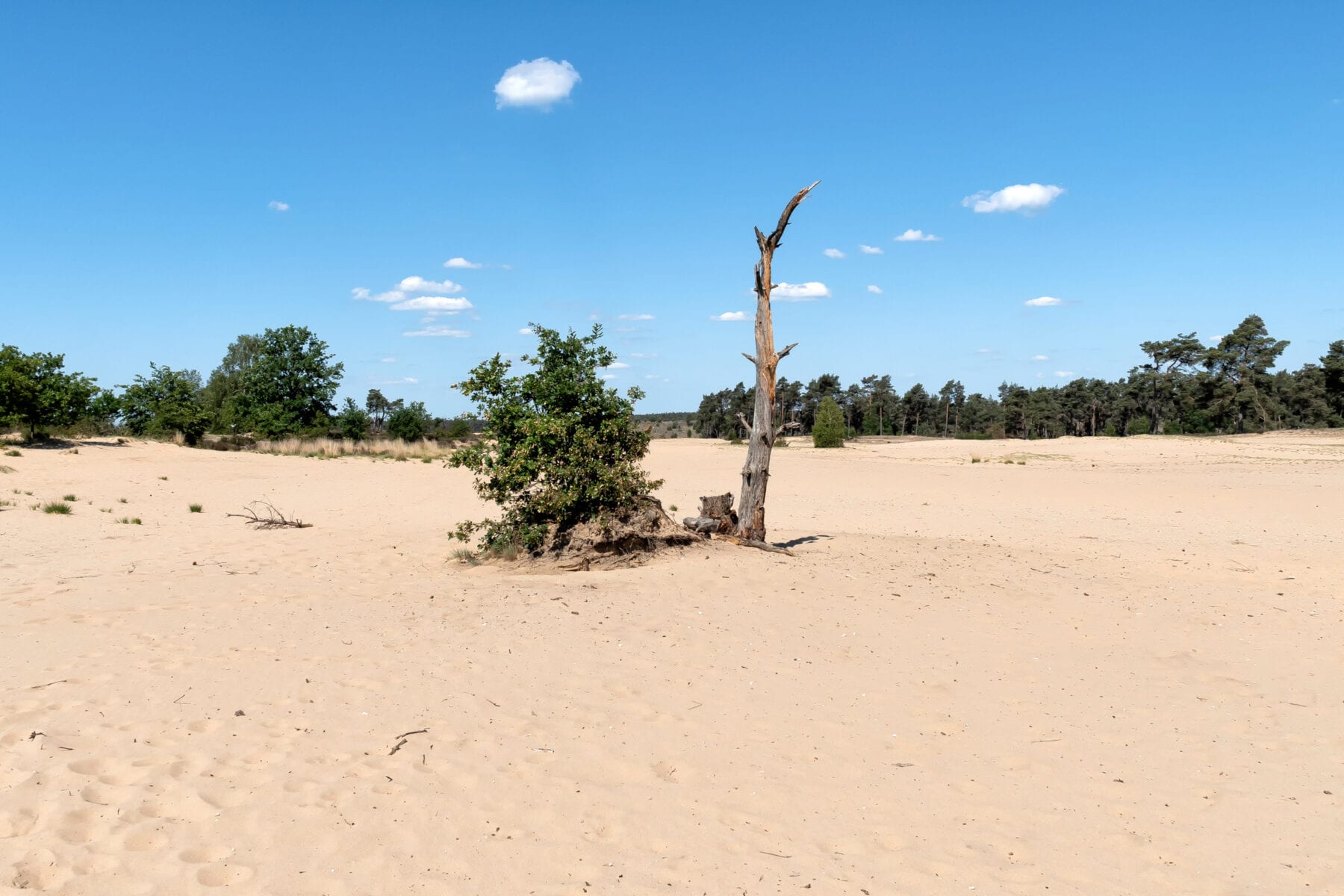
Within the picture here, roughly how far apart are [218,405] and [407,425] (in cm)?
1672

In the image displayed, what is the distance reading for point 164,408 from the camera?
3159 cm

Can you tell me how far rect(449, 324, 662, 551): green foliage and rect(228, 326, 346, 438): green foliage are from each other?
30.0 meters

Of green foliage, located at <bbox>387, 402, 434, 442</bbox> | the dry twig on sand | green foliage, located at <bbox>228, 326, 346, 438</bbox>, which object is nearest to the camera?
the dry twig on sand

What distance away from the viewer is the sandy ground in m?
3.91

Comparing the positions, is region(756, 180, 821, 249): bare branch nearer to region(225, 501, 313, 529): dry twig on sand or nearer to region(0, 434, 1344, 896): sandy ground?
region(0, 434, 1344, 896): sandy ground

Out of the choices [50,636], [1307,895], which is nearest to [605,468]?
[50,636]

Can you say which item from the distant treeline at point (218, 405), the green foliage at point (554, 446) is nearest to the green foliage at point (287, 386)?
the distant treeline at point (218, 405)

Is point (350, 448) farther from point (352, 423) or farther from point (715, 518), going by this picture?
point (715, 518)

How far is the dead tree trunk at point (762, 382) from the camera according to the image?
10.7m

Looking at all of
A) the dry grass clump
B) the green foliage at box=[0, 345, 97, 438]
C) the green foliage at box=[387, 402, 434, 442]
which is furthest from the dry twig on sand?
the green foliage at box=[387, 402, 434, 442]

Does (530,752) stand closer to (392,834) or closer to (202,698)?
(392,834)

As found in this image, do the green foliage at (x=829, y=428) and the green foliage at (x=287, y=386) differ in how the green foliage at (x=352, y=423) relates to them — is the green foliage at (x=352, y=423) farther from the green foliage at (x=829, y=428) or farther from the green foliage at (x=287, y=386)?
the green foliage at (x=829, y=428)

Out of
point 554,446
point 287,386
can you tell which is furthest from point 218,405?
point 554,446

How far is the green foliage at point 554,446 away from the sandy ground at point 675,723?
106 cm
